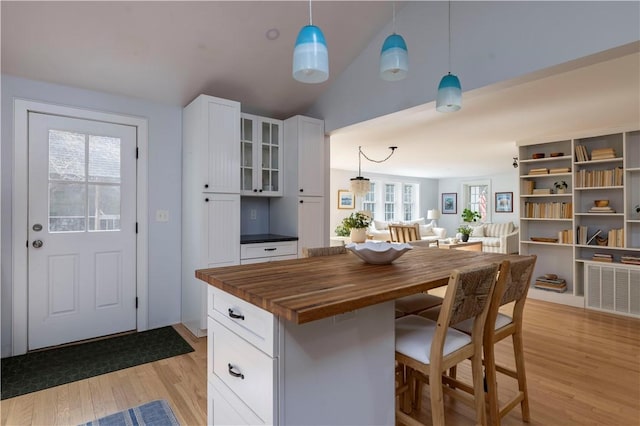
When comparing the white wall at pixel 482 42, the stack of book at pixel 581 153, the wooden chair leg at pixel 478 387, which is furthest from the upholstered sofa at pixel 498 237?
the wooden chair leg at pixel 478 387

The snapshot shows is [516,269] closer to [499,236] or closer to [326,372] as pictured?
[326,372]

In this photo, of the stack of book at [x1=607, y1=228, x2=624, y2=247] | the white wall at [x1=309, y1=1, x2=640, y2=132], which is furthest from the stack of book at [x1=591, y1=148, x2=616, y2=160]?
the white wall at [x1=309, y1=1, x2=640, y2=132]

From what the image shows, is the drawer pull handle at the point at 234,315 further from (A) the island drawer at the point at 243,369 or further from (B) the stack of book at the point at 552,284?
(B) the stack of book at the point at 552,284

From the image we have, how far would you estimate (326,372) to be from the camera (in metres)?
1.23

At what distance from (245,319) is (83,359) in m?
2.20

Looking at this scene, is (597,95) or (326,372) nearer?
(326,372)

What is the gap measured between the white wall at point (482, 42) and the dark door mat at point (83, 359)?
2.79 metres

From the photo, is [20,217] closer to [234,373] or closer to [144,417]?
[144,417]

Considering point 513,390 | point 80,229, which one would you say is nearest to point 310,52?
point 513,390

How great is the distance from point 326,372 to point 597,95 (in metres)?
3.63

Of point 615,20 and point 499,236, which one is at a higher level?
point 615,20

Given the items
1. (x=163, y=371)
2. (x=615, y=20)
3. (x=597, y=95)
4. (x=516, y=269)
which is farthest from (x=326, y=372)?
(x=597, y=95)

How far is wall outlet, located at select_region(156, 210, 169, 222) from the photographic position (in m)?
3.31

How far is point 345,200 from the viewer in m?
8.49
